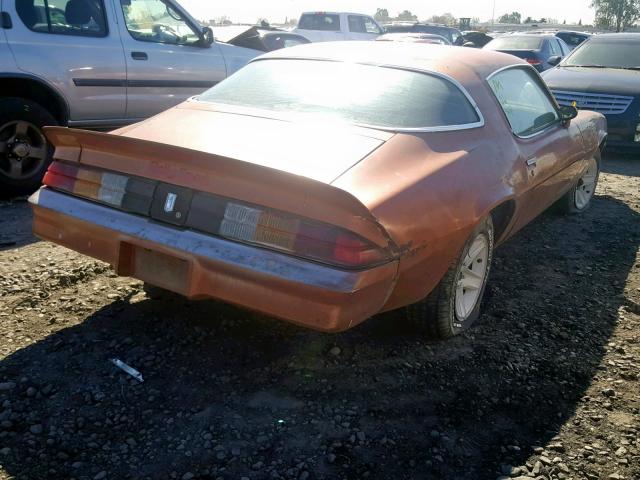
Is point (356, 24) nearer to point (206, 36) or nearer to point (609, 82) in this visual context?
point (609, 82)

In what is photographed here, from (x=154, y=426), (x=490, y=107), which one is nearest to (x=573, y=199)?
(x=490, y=107)

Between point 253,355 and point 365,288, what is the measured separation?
33.5 inches

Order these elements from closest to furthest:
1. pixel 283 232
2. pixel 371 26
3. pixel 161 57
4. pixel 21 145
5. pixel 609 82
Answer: pixel 283 232 → pixel 21 145 → pixel 161 57 → pixel 609 82 → pixel 371 26

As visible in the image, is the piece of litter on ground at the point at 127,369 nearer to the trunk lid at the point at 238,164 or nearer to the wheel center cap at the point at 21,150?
the trunk lid at the point at 238,164

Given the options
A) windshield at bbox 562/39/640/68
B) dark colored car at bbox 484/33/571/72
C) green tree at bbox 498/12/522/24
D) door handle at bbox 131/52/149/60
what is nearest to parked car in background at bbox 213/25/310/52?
door handle at bbox 131/52/149/60

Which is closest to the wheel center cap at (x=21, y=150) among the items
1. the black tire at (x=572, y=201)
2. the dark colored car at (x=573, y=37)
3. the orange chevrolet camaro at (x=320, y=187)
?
the orange chevrolet camaro at (x=320, y=187)

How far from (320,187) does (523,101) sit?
8.14 ft

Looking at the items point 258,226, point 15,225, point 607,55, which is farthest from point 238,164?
point 607,55

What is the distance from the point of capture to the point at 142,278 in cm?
296

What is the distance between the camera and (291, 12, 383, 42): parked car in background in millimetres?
17531

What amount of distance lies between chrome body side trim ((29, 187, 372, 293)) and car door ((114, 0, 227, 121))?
3.31 meters

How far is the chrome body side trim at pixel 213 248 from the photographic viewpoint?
2545 mm

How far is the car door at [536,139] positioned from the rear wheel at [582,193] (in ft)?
1.99

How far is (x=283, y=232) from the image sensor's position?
2.63 meters
